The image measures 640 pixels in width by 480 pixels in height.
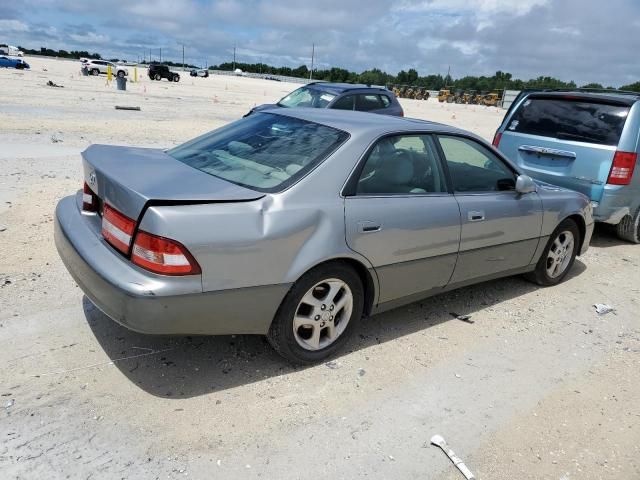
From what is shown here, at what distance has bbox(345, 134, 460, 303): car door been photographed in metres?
3.35

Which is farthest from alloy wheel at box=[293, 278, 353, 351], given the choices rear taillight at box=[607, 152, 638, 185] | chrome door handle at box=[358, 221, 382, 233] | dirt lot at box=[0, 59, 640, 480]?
rear taillight at box=[607, 152, 638, 185]

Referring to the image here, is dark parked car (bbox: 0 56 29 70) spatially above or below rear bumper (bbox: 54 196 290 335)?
below

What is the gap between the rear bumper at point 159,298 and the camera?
8.71 feet

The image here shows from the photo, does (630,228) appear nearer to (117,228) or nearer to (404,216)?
(404,216)

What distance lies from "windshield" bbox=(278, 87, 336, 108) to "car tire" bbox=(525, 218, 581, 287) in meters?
7.22

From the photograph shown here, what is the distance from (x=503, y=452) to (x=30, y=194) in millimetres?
5989

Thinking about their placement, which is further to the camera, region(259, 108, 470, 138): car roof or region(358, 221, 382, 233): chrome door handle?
region(259, 108, 470, 138): car roof

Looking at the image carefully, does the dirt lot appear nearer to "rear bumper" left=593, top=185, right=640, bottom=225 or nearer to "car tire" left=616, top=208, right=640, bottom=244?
"rear bumper" left=593, top=185, right=640, bottom=225

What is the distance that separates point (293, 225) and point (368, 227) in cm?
56

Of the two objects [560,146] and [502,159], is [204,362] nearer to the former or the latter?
[502,159]

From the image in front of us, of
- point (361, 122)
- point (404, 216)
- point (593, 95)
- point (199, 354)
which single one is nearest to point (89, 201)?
point (199, 354)

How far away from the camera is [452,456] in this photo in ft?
8.98

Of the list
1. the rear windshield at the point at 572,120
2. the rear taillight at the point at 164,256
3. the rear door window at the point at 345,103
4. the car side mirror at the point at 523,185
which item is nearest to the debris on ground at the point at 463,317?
the car side mirror at the point at 523,185

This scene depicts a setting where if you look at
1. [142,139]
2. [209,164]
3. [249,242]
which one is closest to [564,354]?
[249,242]
